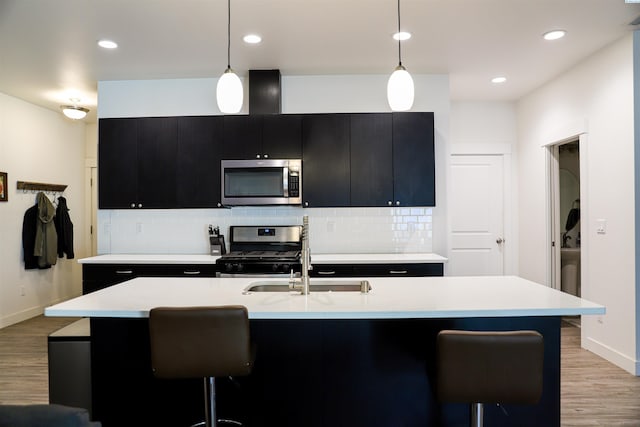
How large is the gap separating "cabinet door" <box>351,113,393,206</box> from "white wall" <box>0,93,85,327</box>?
13.2 ft

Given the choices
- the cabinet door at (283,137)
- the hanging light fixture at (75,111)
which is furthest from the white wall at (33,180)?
the cabinet door at (283,137)

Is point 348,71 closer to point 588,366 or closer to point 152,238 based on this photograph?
point 152,238

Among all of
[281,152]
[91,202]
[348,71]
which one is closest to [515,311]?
[281,152]

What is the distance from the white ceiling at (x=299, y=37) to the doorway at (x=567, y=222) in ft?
4.62

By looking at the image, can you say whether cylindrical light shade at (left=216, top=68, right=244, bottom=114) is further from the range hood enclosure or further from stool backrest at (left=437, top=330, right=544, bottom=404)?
the range hood enclosure

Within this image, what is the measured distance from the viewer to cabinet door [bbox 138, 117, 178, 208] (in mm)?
4195

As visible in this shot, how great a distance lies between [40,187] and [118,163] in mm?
1954

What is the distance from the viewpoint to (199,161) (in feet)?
13.7

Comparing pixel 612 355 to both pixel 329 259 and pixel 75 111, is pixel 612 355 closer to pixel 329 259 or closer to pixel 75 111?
pixel 329 259

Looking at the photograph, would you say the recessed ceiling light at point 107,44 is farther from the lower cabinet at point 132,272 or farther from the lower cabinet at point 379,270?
the lower cabinet at point 379,270

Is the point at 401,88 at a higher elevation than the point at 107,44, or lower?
lower

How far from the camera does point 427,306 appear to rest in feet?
6.00

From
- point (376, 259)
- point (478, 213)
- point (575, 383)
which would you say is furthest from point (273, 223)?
point (575, 383)

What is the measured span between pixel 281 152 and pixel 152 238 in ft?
5.47
